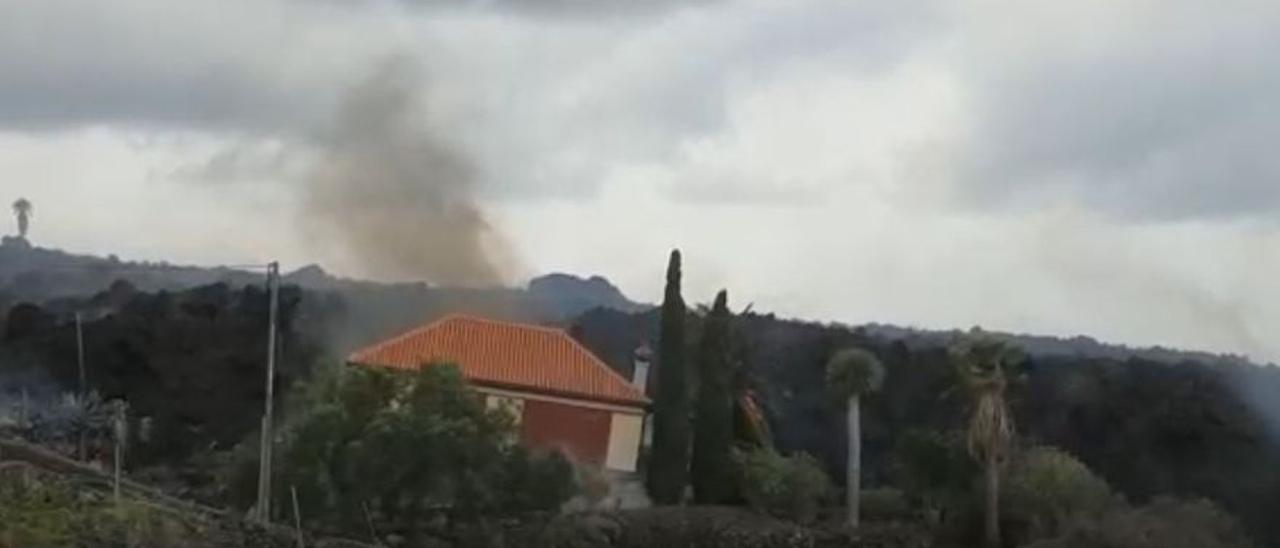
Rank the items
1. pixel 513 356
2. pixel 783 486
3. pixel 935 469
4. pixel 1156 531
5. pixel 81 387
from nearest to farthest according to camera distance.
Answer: pixel 1156 531 → pixel 935 469 → pixel 783 486 → pixel 513 356 → pixel 81 387

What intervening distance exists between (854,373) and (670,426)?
4.60 m

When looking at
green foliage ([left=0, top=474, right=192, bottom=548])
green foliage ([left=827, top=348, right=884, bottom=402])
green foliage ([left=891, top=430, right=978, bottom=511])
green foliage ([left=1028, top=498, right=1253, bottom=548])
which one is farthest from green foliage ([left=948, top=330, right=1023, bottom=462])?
green foliage ([left=0, top=474, right=192, bottom=548])

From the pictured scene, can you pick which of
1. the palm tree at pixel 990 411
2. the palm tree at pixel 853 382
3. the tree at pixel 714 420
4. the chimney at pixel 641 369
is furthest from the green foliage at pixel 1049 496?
the chimney at pixel 641 369

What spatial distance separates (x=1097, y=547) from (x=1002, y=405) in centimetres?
851

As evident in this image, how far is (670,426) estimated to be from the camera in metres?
53.7

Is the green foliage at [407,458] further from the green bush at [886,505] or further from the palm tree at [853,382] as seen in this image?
the green bush at [886,505]

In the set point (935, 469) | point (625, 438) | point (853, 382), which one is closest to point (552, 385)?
point (625, 438)

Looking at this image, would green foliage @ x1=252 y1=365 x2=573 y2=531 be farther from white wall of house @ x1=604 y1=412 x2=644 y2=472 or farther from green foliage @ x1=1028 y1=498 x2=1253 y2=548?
white wall of house @ x1=604 y1=412 x2=644 y2=472

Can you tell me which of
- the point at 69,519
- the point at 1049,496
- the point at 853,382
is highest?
A: the point at 853,382

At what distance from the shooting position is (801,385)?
7244 centimetres

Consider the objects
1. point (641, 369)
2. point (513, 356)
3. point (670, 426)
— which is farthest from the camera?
point (641, 369)

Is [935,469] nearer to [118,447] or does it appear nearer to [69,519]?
[118,447]

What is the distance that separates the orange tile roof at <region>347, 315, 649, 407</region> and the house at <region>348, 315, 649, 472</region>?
25 mm

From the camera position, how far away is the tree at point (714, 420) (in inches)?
2101
